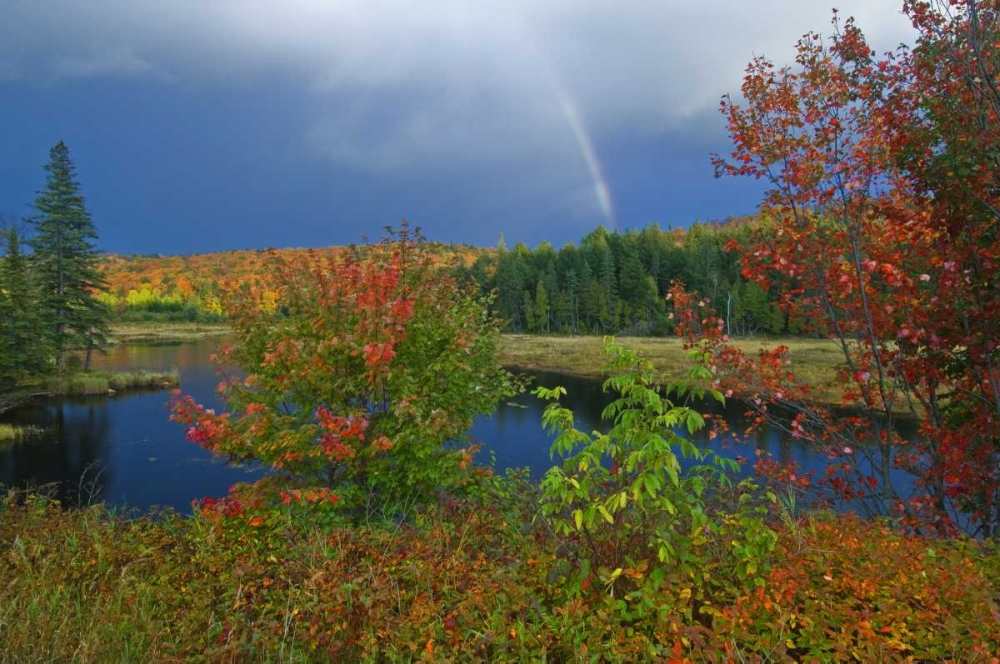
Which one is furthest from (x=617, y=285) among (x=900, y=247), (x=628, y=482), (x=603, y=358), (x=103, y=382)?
(x=628, y=482)

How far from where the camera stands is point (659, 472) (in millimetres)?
3385

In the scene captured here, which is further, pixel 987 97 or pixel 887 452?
pixel 887 452

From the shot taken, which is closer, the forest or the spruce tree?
the forest

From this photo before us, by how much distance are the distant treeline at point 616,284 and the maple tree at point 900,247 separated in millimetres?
78044

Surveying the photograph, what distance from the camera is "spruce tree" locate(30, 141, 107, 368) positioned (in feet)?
125

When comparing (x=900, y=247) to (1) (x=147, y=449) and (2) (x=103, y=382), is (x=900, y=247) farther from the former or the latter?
(2) (x=103, y=382)

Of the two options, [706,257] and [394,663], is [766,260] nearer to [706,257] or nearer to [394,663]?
[394,663]

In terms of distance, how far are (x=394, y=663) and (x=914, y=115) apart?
7.00 meters

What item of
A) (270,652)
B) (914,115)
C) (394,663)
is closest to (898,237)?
(914,115)

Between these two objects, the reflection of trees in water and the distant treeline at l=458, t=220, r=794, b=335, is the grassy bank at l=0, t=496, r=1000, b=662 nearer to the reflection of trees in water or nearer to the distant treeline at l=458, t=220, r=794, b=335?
the reflection of trees in water

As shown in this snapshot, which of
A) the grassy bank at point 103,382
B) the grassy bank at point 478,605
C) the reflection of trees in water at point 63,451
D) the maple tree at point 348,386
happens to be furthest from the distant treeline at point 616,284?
the grassy bank at point 478,605

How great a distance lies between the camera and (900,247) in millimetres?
6379

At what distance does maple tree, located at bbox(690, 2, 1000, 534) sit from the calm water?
17.8 feet

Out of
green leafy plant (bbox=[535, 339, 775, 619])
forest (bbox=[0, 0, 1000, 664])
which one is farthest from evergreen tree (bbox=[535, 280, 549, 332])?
green leafy plant (bbox=[535, 339, 775, 619])
